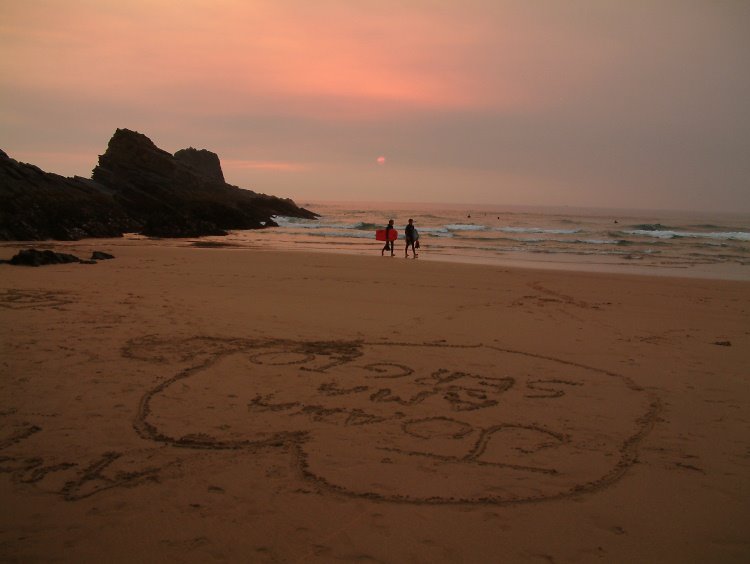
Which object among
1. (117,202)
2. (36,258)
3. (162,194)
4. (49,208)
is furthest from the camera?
(162,194)

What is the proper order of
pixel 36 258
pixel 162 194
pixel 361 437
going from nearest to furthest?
pixel 361 437 → pixel 36 258 → pixel 162 194

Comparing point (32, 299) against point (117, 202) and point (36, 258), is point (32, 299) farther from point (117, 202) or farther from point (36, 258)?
point (117, 202)

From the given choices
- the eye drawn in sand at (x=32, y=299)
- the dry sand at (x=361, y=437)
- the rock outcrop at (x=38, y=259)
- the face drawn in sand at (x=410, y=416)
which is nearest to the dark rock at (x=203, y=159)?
→ the rock outcrop at (x=38, y=259)

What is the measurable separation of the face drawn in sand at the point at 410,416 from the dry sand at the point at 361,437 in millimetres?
20

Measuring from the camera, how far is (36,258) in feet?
38.6

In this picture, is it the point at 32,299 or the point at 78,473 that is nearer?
the point at 78,473

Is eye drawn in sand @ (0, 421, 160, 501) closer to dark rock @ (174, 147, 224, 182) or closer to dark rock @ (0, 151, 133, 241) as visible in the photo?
dark rock @ (0, 151, 133, 241)

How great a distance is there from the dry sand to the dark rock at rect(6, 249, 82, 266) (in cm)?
376

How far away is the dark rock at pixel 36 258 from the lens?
1144 centimetres

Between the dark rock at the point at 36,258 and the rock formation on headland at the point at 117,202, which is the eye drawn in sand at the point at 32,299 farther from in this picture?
the rock formation on headland at the point at 117,202

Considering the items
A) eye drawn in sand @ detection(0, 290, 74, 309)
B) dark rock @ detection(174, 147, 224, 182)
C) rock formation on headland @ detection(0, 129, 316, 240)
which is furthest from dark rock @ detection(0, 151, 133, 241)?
dark rock @ detection(174, 147, 224, 182)

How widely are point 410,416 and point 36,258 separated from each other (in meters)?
10.5

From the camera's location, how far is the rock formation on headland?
21.8m

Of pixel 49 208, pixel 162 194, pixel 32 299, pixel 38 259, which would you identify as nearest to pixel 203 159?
pixel 162 194
